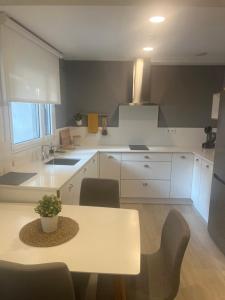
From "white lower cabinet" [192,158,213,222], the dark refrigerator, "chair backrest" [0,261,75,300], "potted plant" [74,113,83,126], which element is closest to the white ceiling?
the dark refrigerator

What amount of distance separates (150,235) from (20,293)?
2.16 meters

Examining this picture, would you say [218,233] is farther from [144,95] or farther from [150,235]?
[144,95]

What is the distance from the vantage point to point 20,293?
94 centimetres

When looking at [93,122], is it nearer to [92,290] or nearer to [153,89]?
[153,89]

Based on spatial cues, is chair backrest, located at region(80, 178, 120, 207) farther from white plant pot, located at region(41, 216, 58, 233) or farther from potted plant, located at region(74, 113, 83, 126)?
potted plant, located at region(74, 113, 83, 126)

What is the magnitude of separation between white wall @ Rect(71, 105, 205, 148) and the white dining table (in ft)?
8.37

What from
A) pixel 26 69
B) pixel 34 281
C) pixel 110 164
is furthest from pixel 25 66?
pixel 34 281

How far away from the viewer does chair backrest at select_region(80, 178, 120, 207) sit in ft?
6.81

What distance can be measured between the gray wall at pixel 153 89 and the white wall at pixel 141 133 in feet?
0.41

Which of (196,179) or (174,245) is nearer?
(174,245)

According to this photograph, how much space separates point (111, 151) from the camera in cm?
367

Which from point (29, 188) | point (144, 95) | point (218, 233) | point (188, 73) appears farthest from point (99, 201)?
point (188, 73)

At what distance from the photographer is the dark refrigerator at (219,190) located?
2453mm

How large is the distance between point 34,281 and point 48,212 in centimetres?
47
